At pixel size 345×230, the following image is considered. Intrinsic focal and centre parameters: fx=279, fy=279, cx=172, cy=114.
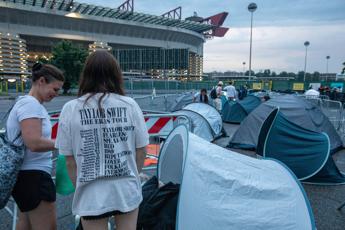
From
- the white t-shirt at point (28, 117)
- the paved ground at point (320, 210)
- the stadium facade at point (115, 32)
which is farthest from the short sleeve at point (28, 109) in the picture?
the stadium facade at point (115, 32)

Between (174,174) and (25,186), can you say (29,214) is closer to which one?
(25,186)

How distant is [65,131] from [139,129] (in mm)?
424

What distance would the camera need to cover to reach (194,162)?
258 cm

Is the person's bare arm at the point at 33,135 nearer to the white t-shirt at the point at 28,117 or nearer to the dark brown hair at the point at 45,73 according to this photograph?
the white t-shirt at the point at 28,117

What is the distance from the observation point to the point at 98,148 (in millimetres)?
1599

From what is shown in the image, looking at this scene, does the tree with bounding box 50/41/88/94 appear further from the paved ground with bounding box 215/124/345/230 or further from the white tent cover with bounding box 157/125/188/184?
the white tent cover with bounding box 157/125/188/184

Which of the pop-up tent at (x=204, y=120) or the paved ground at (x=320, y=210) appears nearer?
the paved ground at (x=320, y=210)

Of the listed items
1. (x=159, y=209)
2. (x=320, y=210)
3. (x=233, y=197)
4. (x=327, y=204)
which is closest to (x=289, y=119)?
(x=327, y=204)

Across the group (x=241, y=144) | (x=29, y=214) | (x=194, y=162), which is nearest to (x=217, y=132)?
(x=241, y=144)

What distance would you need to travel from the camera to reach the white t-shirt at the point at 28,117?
189 centimetres

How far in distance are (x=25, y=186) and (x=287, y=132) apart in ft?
15.8

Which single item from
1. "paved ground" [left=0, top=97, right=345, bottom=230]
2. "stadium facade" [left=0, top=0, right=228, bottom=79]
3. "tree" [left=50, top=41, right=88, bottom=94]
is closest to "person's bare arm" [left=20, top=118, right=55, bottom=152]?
"paved ground" [left=0, top=97, right=345, bottom=230]

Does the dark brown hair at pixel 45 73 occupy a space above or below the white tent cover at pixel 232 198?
above

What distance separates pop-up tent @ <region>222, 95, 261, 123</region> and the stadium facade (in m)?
45.4
